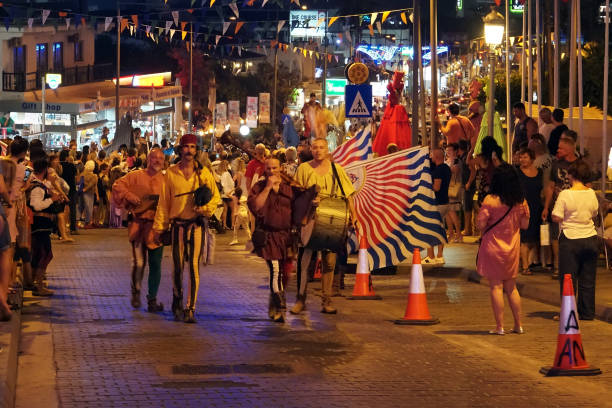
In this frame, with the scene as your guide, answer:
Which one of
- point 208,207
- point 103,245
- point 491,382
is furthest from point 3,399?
point 103,245

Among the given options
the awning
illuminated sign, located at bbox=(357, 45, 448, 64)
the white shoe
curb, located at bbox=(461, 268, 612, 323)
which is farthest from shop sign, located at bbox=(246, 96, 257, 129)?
curb, located at bbox=(461, 268, 612, 323)

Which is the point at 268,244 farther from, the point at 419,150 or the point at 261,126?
the point at 261,126

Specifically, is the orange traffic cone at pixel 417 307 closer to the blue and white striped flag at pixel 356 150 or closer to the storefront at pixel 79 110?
the blue and white striped flag at pixel 356 150

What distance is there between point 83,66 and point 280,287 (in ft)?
160

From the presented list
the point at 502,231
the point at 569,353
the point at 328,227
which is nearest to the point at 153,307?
the point at 328,227

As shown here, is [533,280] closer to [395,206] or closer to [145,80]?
[395,206]

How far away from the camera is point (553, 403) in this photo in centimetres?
820

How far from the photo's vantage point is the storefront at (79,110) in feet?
153

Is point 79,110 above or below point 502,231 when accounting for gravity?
above

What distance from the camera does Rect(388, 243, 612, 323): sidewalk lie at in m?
13.4

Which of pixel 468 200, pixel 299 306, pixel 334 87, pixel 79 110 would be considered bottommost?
pixel 299 306

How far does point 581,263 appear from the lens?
40.4 ft

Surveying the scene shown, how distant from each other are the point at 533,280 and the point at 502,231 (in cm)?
457

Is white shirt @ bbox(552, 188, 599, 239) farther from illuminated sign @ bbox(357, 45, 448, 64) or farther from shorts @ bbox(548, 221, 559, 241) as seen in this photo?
illuminated sign @ bbox(357, 45, 448, 64)
